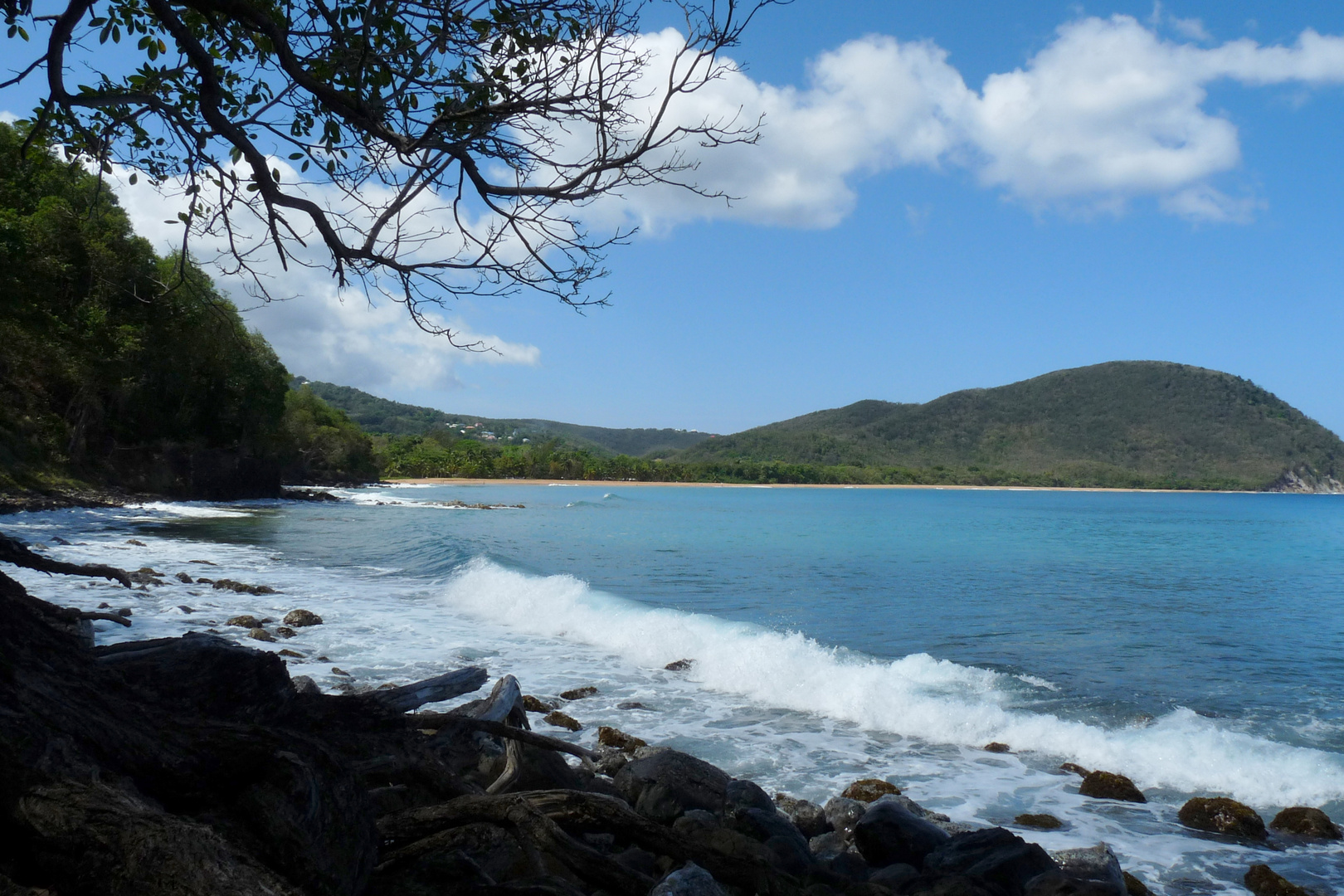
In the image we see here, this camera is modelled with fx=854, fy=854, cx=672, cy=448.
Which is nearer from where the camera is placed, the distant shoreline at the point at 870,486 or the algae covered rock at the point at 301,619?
the algae covered rock at the point at 301,619

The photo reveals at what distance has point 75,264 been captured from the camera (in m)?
32.1

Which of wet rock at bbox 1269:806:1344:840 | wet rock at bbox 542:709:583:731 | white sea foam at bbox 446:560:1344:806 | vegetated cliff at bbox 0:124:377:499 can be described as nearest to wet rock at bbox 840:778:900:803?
white sea foam at bbox 446:560:1344:806

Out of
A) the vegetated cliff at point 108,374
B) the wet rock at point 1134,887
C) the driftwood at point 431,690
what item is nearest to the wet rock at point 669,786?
the driftwood at point 431,690

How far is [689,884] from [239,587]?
14063mm

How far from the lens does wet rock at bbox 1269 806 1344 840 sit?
6406 mm

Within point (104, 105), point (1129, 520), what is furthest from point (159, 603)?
point (1129, 520)

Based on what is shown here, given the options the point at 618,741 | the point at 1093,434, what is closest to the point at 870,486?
the point at 1093,434

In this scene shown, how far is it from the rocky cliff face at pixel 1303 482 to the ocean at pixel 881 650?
132310mm

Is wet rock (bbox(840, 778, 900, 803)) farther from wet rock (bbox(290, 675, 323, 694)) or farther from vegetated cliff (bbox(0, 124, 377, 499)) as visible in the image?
vegetated cliff (bbox(0, 124, 377, 499))

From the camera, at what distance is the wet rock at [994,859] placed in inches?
185

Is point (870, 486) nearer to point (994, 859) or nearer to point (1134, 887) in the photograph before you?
point (1134, 887)

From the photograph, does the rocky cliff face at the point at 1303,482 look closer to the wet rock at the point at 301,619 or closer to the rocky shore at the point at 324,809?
the wet rock at the point at 301,619

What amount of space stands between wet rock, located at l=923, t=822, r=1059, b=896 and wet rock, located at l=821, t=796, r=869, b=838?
937mm

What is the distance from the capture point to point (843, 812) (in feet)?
20.0
